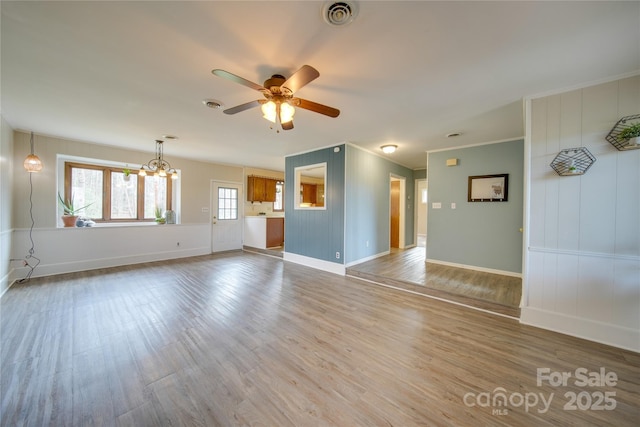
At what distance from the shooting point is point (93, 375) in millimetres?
1792

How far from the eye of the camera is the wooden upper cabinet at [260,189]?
7.25 metres

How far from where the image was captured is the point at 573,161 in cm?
239

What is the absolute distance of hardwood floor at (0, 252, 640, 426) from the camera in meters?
1.48

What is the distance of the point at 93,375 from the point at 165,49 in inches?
108

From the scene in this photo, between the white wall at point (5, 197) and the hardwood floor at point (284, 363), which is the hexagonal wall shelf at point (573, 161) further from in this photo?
the white wall at point (5, 197)

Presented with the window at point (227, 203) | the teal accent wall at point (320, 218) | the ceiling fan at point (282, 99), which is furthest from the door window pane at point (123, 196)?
the ceiling fan at point (282, 99)

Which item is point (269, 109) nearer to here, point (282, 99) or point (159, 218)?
point (282, 99)

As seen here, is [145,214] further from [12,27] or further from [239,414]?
[239,414]

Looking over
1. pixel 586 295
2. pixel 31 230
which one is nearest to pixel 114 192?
pixel 31 230

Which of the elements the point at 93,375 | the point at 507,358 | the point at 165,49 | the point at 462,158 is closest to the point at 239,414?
the point at 93,375

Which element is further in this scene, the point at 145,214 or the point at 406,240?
the point at 406,240

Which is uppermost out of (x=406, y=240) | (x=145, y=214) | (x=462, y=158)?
(x=462, y=158)

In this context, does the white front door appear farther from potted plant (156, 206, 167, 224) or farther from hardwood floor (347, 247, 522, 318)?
hardwood floor (347, 247, 522, 318)

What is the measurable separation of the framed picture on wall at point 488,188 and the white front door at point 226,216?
6.33 metres
